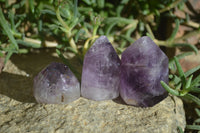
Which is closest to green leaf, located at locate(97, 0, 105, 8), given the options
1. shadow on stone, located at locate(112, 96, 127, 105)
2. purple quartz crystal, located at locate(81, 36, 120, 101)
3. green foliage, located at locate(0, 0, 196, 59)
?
green foliage, located at locate(0, 0, 196, 59)

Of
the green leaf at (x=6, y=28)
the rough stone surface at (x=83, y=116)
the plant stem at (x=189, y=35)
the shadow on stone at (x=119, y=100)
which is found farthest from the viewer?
the plant stem at (x=189, y=35)

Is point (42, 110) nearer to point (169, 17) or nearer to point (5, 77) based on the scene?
point (5, 77)

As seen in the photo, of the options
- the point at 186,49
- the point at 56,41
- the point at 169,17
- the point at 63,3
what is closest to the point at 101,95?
the point at 63,3

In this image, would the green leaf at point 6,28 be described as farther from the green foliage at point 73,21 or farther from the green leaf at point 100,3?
the green leaf at point 100,3

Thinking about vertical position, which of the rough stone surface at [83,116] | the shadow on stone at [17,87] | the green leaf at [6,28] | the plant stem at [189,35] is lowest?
the rough stone surface at [83,116]

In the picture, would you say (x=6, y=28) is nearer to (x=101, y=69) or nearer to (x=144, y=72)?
(x=101, y=69)

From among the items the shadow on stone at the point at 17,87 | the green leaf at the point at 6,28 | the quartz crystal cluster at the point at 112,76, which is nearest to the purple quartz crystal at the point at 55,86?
the quartz crystal cluster at the point at 112,76

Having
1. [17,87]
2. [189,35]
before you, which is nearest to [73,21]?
[17,87]
